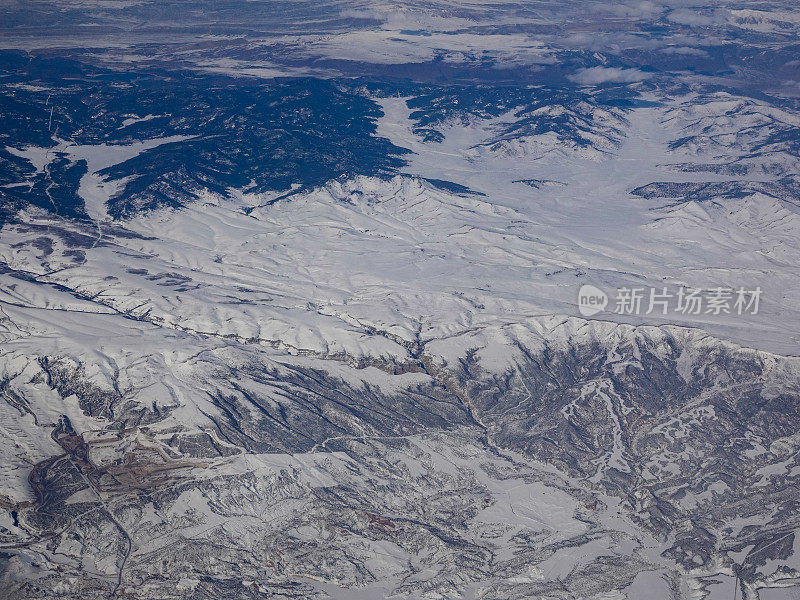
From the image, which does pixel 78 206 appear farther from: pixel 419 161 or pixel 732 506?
pixel 732 506

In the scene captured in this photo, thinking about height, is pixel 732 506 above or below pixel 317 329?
below

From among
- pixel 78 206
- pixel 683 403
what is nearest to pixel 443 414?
pixel 683 403

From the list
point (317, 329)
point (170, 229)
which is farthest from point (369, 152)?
point (317, 329)

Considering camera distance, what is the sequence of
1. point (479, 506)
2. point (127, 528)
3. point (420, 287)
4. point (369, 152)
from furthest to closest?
point (369, 152) → point (420, 287) → point (479, 506) → point (127, 528)

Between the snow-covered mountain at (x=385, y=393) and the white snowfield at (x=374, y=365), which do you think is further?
the white snowfield at (x=374, y=365)

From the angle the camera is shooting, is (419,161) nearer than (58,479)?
No

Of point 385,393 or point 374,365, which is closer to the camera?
point 385,393

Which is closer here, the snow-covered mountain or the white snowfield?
the snow-covered mountain

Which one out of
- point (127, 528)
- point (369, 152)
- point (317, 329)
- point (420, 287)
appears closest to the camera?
point (127, 528)

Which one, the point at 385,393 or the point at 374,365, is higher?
the point at 374,365
